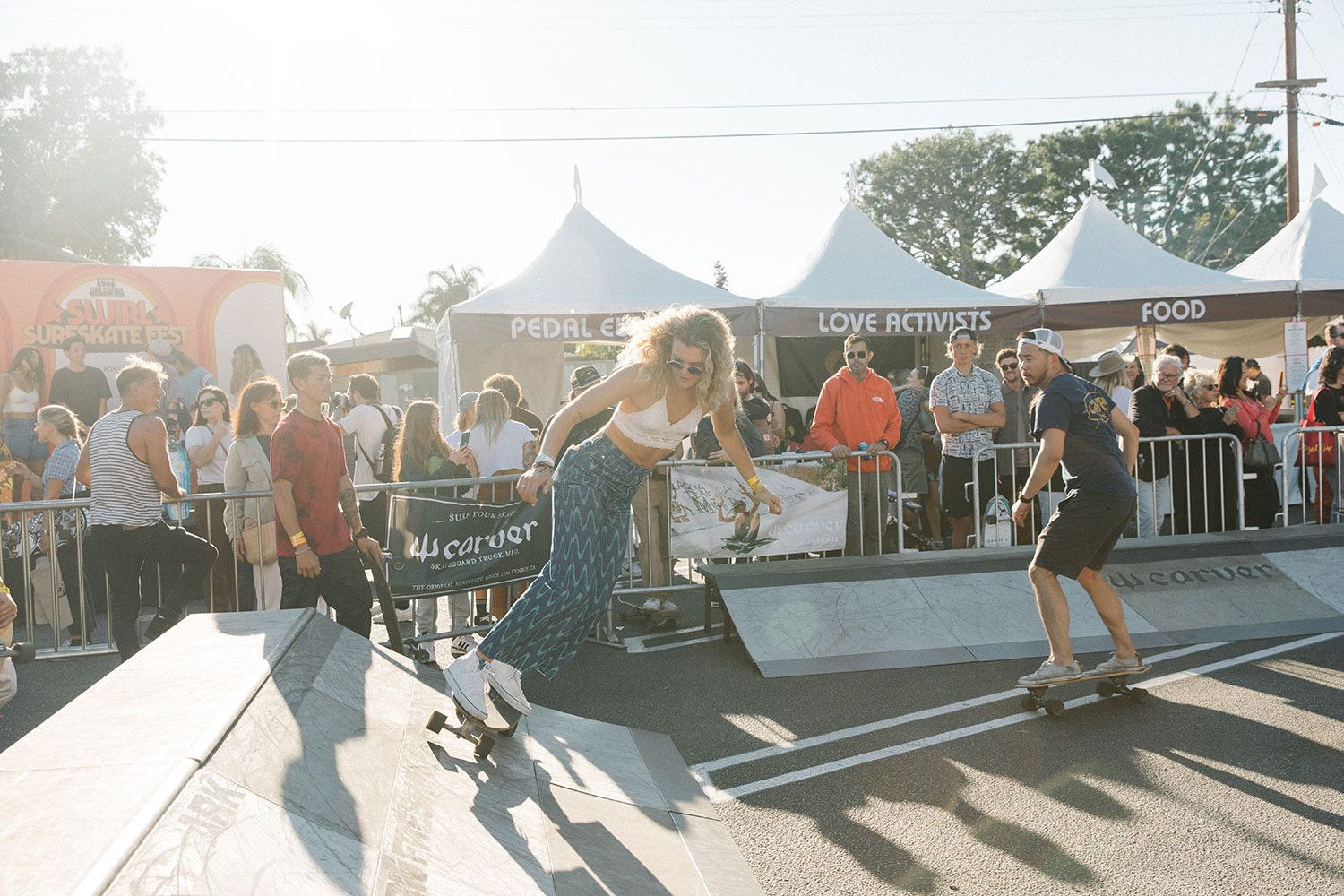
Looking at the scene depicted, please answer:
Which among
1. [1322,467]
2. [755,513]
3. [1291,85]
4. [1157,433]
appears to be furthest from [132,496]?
[1291,85]

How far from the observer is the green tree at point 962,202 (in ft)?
157

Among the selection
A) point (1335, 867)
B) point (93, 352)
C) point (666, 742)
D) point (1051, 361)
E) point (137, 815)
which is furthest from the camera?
point (93, 352)

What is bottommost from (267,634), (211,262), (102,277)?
(267,634)

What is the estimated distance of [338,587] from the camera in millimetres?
5516

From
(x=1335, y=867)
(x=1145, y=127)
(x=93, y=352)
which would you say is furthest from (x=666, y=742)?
(x=1145, y=127)

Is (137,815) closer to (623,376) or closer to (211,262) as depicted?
(623,376)

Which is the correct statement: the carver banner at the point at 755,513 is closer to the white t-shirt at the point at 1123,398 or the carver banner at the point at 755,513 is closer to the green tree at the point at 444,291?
the white t-shirt at the point at 1123,398

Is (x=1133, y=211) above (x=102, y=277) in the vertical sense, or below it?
above

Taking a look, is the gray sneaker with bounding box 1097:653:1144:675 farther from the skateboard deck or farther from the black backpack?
the black backpack

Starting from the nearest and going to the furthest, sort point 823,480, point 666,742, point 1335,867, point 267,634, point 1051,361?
1. point 1335,867
2. point 267,634
3. point 666,742
4. point 1051,361
5. point 823,480

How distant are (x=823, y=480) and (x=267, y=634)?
4520 mm

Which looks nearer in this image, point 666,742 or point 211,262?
point 666,742

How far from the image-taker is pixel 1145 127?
167 ft

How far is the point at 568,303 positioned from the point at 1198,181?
51.9 meters
